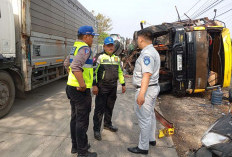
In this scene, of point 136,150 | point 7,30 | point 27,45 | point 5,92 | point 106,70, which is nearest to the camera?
point 136,150

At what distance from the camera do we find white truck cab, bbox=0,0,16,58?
11.7 ft

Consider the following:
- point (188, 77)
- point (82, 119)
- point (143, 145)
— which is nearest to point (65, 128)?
point (82, 119)

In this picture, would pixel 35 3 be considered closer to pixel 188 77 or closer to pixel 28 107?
pixel 28 107

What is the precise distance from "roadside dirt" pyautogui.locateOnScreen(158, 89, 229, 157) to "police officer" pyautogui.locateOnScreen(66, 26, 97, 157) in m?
1.55

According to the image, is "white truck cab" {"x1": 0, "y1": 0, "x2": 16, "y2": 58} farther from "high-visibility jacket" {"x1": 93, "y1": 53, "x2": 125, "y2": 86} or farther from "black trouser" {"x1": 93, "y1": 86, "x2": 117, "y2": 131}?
"black trouser" {"x1": 93, "y1": 86, "x2": 117, "y2": 131}

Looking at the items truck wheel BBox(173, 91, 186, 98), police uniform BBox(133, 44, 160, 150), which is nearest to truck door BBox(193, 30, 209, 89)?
truck wheel BBox(173, 91, 186, 98)

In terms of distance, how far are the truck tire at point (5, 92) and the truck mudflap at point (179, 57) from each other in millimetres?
4248

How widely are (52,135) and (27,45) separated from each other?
2.32m

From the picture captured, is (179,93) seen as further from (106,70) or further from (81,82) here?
(81,82)

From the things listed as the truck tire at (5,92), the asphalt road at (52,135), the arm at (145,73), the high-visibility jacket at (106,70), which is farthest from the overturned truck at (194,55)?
the truck tire at (5,92)

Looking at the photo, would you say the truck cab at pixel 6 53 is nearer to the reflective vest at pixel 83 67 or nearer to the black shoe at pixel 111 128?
the reflective vest at pixel 83 67

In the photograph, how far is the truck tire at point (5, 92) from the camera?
12.5 ft

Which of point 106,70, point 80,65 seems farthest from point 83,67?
point 106,70

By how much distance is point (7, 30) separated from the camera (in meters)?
3.71
